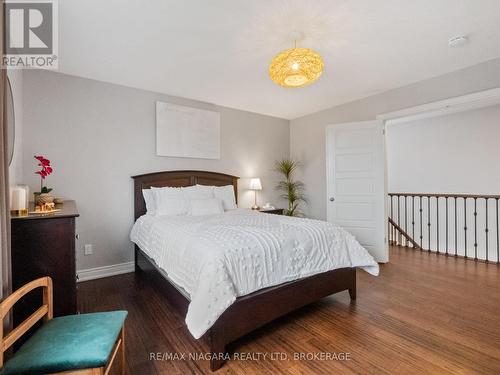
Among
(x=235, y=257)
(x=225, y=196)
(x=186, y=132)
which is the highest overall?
(x=186, y=132)

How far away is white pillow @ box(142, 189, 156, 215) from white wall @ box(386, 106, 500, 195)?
222 inches

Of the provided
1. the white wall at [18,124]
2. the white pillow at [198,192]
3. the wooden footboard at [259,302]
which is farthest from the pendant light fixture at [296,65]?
the white wall at [18,124]

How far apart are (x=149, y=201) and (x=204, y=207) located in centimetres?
76

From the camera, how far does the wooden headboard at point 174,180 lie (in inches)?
134

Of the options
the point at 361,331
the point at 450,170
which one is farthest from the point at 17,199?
the point at 450,170

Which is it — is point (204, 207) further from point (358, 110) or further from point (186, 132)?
point (358, 110)

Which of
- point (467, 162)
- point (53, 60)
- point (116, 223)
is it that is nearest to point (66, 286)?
point (116, 223)

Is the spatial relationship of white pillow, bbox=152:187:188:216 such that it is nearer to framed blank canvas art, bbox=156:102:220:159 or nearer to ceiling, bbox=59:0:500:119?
framed blank canvas art, bbox=156:102:220:159

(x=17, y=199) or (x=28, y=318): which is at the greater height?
(x=17, y=199)

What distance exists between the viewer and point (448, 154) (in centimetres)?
512

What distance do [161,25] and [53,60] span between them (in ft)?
4.96

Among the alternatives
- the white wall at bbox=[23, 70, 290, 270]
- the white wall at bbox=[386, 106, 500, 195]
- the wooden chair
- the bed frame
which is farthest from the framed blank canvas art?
the white wall at bbox=[386, 106, 500, 195]

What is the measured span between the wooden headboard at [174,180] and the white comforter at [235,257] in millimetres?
949

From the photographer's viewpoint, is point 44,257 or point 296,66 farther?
point 296,66
